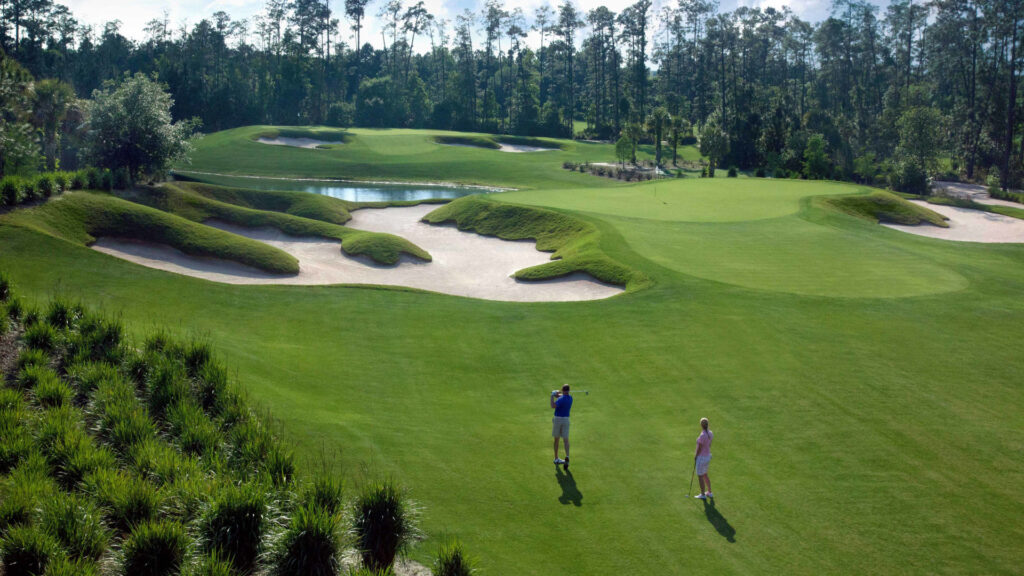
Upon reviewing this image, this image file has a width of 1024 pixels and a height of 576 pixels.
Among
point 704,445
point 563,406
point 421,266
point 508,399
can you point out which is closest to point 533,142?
point 421,266

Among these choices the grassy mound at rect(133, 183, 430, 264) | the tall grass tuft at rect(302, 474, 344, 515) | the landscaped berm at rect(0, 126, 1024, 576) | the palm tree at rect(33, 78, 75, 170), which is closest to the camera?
the tall grass tuft at rect(302, 474, 344, 515)

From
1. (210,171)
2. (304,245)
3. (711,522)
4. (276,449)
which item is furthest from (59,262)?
(210,171)

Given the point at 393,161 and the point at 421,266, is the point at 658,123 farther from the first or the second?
the point at 421,266

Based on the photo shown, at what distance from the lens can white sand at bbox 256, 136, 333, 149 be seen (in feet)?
293

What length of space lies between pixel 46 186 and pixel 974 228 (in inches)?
1873

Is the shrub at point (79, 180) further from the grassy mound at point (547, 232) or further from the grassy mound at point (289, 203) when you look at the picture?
the grassy mound at point (547, 232)

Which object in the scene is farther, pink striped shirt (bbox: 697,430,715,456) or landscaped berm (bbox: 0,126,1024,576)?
pink striped shirt (bbox: 697,430,715,456)

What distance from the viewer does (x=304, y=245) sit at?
1396 inches

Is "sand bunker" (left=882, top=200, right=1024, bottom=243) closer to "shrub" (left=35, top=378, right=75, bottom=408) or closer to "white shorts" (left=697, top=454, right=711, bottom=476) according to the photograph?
"white shorts" (left=697, top=454, right=711, bottom=476)

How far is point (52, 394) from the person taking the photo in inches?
501

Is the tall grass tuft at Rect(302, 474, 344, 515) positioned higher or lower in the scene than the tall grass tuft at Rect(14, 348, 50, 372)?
lower

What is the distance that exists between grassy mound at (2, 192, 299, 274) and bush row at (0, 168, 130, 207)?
0.64 meters

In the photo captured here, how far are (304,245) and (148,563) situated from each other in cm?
2857

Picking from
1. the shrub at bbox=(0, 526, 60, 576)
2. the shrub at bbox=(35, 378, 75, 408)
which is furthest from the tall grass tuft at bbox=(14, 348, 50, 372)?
the shrub at bbox=(0, 526, 60, 576)
